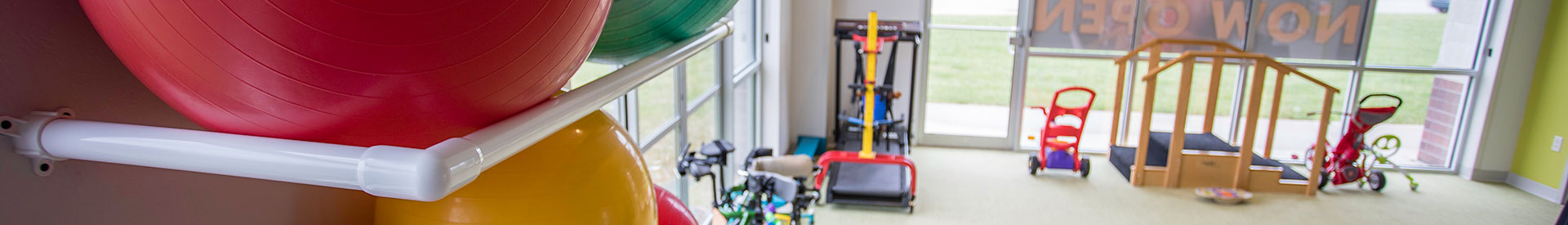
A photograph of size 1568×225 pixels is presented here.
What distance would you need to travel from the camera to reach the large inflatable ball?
75 cm

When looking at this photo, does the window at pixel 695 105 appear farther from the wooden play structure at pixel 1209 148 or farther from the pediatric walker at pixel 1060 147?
the wooden play structure at pixel 1209 148

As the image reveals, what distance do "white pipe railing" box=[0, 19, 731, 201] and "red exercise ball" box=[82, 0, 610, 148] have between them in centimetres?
2

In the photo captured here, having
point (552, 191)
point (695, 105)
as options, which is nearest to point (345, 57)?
point (552, 191)

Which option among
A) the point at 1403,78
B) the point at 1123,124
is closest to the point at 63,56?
the point at 1123,124

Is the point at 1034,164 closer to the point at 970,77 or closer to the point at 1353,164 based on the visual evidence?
the point at 970,77

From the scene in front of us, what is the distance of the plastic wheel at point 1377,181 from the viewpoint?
5691mm

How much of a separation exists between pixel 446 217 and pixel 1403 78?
7467 mm

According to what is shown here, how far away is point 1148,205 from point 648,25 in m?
5.19

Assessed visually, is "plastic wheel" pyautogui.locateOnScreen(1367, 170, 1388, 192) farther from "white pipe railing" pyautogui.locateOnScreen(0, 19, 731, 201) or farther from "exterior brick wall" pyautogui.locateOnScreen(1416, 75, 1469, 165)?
"white pipe railing" pyautogui.locateOnScreen(0, 19, 731, 201)

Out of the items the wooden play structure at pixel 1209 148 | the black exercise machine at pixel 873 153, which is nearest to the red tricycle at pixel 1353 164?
the wooden play structure at pixel 1209 148

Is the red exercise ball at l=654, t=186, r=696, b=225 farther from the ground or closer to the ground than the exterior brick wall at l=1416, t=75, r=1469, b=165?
farther from the ground

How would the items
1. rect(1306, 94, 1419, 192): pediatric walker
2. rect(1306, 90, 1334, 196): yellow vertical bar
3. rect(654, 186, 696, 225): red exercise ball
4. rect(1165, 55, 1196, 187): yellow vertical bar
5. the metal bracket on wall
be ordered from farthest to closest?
rect(1306, 94, 1419, 192): pediatric walker → rect(1306, 90, 1334, 196): yellow vertical bar → rect(1165, 55, 1196, 187): yellow vertical bar → rect(654, 186, 696, 225): red exercise ball → the metal bracket on wall

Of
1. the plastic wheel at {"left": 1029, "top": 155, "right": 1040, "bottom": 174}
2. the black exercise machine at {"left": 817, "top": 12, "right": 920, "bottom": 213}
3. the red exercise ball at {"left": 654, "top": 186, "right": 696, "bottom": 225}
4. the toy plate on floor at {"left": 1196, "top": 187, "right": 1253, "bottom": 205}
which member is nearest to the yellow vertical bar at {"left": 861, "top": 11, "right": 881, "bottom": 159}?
the black exercise machine at {"left": 817, "top": 12, "right": 920, "bottom": 213}

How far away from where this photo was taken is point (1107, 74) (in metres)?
6.59
